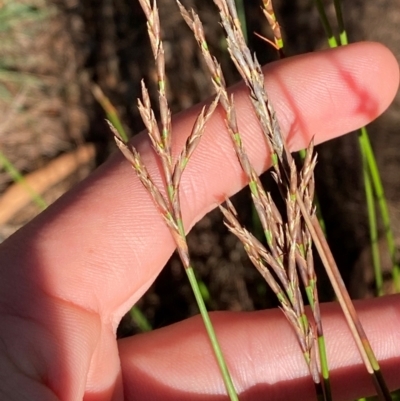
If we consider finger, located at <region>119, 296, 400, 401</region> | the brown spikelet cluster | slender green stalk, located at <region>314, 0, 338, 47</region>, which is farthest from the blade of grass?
finger, located at <region>119, 296, 400, 401</region>

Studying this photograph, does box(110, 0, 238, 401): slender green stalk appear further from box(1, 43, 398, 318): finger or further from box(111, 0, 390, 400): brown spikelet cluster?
box(1, 43, 398, 318): finger

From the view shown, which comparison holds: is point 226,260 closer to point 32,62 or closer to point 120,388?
point 120,388

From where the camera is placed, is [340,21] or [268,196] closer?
[268,196]

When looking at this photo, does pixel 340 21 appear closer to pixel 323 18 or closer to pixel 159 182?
pixel 323 18

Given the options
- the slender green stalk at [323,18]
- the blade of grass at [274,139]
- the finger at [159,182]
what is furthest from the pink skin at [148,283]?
the blade of grass at [274,139]

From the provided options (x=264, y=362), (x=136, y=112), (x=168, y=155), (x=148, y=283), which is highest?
(x=168, y=155)

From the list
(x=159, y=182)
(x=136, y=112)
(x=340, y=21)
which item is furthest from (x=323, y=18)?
(x=136, y=112)
